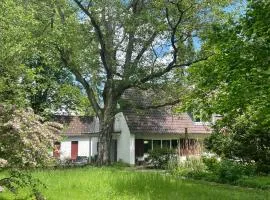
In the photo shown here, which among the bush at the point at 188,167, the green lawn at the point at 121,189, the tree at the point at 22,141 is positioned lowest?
the green lawn at the point at 121,189

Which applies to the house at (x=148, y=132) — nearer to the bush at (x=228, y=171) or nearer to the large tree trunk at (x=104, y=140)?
the large tree trunk at (x=104, y=140)

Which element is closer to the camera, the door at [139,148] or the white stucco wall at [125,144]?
the white stucco wall at [125,144]

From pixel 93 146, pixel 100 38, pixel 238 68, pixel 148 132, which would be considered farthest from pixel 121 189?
pixel 93 146

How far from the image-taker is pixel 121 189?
1355 cm

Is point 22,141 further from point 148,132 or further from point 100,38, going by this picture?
point 148,132

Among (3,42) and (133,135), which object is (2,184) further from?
(133,135)

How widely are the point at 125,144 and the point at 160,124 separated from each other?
11.4 feet

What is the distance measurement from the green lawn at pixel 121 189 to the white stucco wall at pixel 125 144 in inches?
778

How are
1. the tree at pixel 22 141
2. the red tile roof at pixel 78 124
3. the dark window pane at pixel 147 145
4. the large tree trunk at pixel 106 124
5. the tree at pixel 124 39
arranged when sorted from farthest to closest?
the red tile roof at pixel 78 124 < the dark window pane at pixel 147 145 < the large tree trunk at pixel 106 124 < the tree at pixel 124 39 < the tree at pixel 22 141

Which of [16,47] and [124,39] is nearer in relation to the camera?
[16,47]

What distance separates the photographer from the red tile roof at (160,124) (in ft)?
120

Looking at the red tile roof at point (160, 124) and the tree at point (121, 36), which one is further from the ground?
the tree at point (121, 36)

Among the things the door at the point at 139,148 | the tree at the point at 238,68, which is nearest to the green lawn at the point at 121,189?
the tree at the point at 238,68

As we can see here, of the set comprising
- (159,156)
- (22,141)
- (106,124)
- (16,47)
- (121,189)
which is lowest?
(121,189)
